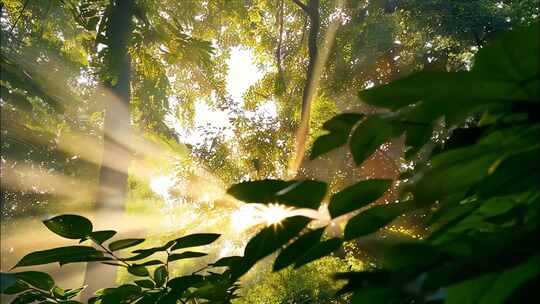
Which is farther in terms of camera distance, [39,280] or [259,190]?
[39,280]

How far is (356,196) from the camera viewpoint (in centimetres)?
38

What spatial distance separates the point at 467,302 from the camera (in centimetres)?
25

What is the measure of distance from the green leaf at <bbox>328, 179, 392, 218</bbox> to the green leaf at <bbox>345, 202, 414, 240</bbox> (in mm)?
19

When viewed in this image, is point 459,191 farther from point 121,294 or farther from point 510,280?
point 121,294

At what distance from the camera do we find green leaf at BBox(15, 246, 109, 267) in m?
0.56

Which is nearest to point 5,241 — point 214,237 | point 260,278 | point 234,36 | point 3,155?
point 3,155

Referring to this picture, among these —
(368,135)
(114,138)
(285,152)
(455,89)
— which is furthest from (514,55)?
(114,138)

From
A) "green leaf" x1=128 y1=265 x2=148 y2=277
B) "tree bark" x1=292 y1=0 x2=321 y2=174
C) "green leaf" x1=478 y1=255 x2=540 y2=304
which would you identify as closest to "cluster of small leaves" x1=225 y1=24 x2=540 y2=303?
"green leaf" x1=478 y1=255 x2=540 y2=304

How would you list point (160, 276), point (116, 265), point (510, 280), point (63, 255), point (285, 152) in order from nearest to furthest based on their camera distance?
point (510, 280)
point (63, 255)
point (116, 265)
point (160, 276)
point (285, 152)

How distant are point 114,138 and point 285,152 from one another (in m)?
3.87

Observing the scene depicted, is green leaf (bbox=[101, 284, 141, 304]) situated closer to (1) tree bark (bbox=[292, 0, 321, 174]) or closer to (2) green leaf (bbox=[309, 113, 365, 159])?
(2) green leaf (bbox=[309, 113, 365, 159])

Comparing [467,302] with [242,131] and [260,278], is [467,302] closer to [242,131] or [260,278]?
[260,278]

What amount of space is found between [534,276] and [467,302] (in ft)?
0.13

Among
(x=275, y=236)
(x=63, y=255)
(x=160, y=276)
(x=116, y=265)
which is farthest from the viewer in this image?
(x=160, y=276)
